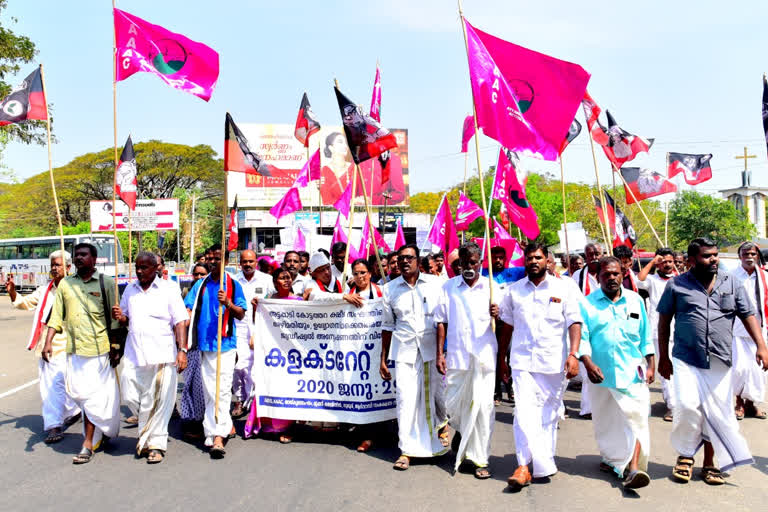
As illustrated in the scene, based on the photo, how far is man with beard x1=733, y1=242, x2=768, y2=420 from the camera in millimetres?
6938

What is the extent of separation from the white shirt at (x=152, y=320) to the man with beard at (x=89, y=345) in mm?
214

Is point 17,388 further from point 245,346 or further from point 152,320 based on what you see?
point 152,320

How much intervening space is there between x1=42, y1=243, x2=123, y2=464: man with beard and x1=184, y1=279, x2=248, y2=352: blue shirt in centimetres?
73

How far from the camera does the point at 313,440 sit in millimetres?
6355

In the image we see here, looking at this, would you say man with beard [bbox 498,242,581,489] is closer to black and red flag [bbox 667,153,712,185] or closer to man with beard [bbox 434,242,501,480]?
man with beard [bbox 434,242,501,480]

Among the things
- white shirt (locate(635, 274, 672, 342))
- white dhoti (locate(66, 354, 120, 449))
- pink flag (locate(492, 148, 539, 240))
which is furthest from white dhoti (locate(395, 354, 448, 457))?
pink flag (locate(492, 148, 539, 240))

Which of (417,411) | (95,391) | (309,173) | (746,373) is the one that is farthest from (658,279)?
(309,173)

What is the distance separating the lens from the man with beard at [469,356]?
530 centimetres

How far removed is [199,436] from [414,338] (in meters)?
2.35

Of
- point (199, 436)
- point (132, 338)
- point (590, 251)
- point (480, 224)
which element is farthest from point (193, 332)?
point (480, 224)

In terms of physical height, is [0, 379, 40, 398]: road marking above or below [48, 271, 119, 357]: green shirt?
below

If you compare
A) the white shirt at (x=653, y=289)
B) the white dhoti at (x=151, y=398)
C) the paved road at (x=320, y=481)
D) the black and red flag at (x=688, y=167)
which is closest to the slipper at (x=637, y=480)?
the paved road at (x=320, y=481)

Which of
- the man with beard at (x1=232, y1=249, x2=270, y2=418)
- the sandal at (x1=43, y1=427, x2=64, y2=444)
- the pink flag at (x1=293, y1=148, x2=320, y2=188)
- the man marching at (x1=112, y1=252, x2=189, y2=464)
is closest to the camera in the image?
the man marching at (x1=112, y1=252, x2=189, y2=464)

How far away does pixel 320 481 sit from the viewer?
510 centimetres
